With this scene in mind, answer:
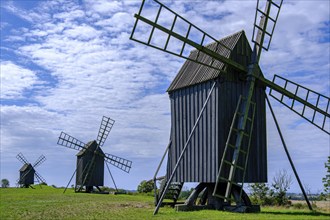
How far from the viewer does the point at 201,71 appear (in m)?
21.6

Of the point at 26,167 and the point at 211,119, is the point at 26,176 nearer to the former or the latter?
the point at 26,167

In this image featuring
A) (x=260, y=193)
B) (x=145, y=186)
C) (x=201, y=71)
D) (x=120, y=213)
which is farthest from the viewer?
(x=145, y=186)

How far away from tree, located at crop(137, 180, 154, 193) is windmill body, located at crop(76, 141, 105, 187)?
17.3 ft

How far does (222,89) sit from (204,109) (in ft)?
4.20

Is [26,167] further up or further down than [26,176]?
further up

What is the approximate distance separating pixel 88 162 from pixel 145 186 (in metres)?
7.76

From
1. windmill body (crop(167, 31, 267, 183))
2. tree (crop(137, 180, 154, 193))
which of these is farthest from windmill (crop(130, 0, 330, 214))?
tree (crop(137, 180, 154, 193))

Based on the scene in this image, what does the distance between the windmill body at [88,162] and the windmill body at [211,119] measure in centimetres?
3024

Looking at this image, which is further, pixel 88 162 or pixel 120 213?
pixel 88 162

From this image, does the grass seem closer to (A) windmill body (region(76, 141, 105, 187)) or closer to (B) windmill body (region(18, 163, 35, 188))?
(A) windmill body (region(76, 141, 105, 187))

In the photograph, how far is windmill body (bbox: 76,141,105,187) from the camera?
169 feet

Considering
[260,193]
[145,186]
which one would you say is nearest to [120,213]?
[260,193]

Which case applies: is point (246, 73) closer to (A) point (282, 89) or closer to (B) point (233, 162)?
(A) point (282, 89)

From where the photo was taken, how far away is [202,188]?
21.1 meters
